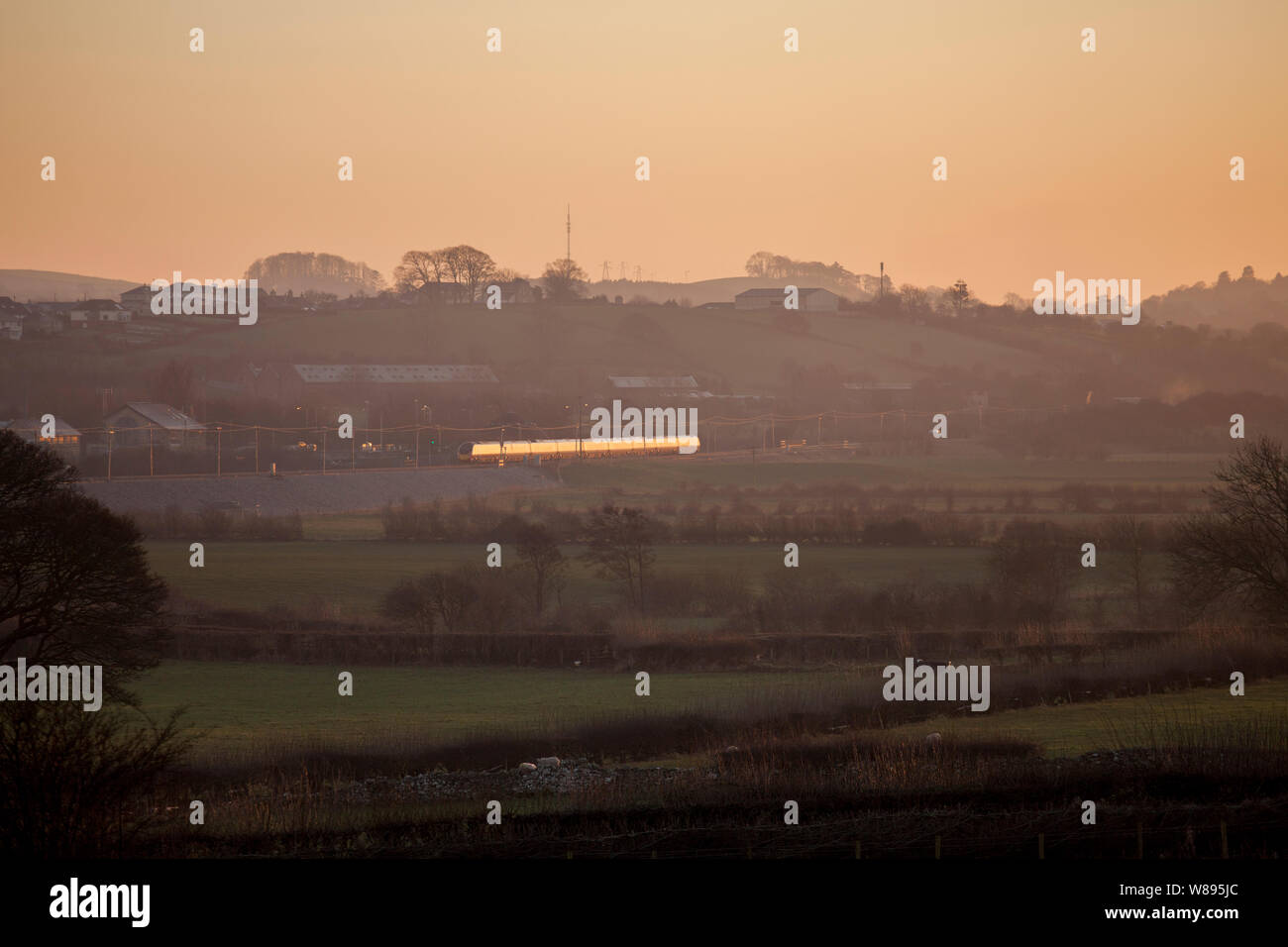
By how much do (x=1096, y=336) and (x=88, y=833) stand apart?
168930mm

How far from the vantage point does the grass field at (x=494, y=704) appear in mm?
24000

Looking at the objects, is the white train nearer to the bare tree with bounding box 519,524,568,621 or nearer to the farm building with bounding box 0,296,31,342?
the bare tree with bounding box 519,524,568,621

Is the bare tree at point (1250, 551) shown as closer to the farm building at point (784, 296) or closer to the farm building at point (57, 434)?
the farm building at point (57, 434)

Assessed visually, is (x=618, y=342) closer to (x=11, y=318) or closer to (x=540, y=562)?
(x=11, y=318)

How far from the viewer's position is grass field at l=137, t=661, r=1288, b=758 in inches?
945

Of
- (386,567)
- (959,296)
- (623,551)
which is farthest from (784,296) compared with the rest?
(623,551)

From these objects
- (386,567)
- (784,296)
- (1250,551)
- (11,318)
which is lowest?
(386,567)

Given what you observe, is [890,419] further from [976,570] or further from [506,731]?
[506,731]

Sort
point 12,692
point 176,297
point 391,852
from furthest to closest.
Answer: point 176,297, point 12,692, point 391,852

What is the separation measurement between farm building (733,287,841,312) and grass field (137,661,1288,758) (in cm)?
14276

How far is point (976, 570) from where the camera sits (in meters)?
43.9

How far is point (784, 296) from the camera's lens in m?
172

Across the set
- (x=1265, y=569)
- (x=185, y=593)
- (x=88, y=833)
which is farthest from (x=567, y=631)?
(x=88, y=833)

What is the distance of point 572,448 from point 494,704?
6172 centimetres
